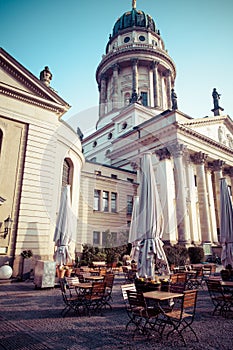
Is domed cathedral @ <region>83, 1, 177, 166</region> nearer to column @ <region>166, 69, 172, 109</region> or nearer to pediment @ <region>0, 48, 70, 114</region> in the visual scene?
column @ <region>166, 69, 172, 109</region>

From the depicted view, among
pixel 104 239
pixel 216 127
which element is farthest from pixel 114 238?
pixel 216 127

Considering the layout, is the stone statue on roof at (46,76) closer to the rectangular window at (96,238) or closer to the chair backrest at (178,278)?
→ the rectangular window at (96,238)

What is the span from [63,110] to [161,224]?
37.3 ft

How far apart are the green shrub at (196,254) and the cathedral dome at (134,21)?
43.9 m

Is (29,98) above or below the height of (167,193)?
above

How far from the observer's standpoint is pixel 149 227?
8.66 meters

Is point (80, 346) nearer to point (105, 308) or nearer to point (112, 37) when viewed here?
point (105, 308)

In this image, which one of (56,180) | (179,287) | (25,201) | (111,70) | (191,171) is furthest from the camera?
(111,70)

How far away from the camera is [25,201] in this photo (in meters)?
13.9

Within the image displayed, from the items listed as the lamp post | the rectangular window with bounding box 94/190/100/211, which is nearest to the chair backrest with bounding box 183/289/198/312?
→ the lamp post

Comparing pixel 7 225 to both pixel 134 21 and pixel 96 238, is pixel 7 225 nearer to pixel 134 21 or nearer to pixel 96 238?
pixel 96 238

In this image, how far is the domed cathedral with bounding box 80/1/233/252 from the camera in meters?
25.6

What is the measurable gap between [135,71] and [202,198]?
26.8 meters

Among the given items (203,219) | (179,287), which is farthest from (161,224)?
(203,219)
